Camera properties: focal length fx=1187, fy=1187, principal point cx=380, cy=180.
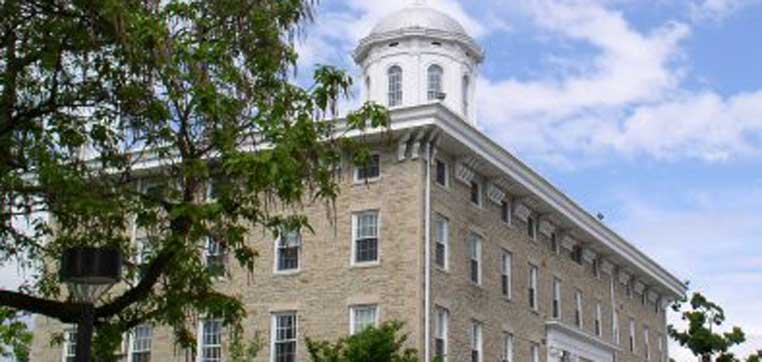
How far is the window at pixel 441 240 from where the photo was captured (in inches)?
1357

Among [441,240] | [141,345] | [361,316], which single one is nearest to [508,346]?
[441,240]

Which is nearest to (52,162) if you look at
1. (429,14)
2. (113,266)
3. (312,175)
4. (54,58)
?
(54,58)

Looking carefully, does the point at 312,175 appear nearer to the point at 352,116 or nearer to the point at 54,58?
the point at 352,116

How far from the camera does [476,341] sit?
36.6 metres

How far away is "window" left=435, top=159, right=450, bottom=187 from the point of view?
35156 millimetres

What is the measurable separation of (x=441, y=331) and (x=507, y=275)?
19.2ft

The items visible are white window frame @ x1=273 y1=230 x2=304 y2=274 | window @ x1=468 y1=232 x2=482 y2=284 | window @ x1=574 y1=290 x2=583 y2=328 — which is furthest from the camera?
window @ x1=574 y1=290 x2=583 y2=328

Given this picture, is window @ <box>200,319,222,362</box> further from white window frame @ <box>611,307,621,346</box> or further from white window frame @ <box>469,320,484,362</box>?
white window frame @ <box>611,307,621,346</box>

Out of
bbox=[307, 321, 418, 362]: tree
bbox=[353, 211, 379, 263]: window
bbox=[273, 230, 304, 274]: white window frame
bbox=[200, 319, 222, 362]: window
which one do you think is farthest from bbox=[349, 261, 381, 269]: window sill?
bbox=[307, 321, 418, 362]: tree

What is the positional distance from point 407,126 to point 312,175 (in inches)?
838

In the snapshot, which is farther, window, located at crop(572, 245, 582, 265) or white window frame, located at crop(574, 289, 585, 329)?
window, located at crop(572, 245, 582, 265)

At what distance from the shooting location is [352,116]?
13.0 metres

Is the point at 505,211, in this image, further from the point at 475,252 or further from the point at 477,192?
the point at 475,252

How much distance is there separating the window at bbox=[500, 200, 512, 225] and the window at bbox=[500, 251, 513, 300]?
3.68 feet
